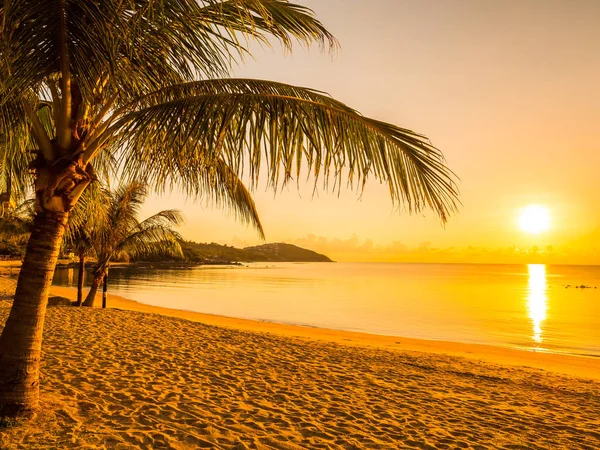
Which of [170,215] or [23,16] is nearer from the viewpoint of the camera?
[23,16]

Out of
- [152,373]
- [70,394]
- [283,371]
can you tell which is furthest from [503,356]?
[70,394]

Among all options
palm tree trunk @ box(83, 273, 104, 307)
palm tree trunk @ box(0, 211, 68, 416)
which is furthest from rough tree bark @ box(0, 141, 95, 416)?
palm tree trunk @ box(83, 273, 104, 307)

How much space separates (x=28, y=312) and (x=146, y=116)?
6.63 ft

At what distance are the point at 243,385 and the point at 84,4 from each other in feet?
17.0

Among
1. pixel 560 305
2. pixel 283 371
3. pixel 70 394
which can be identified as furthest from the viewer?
pixel 560 305

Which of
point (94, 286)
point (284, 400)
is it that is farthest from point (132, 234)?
point (284, 400)

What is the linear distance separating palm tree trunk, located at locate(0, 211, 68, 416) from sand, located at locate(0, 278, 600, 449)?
0.37 metres

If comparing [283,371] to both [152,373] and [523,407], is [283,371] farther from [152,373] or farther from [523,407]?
[523,407]

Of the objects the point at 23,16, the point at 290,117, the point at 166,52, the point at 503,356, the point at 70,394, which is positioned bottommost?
the point at 503,356

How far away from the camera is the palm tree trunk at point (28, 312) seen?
362 cm

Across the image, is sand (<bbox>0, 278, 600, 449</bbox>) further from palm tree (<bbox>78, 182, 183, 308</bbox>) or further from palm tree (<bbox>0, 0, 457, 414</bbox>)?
palm tree (<bbox>78, 182, 183, 308</bbox>)

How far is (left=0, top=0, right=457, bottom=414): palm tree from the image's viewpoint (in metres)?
3.06

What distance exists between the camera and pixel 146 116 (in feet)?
11.6

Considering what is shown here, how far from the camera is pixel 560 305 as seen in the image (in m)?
31.4
